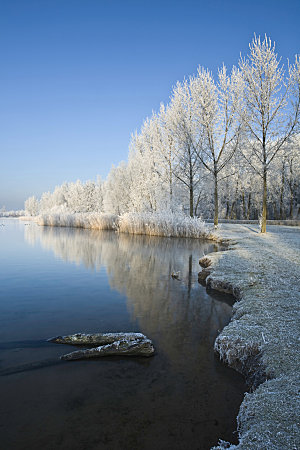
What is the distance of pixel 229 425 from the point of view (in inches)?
102

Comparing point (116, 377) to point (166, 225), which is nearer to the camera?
point (116, 377)

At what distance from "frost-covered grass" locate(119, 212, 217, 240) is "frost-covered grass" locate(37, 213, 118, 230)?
2.70 meters

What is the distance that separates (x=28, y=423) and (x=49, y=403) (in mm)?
282

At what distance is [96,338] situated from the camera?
4.05m

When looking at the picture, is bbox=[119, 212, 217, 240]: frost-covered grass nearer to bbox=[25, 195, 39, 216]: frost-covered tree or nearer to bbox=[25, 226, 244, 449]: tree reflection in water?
bbox=[25, 226, 244, 449]: tree reflection in water

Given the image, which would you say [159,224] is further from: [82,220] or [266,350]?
[266,350]

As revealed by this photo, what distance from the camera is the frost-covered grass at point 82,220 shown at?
27094 millimetres

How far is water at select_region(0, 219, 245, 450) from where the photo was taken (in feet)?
8.13

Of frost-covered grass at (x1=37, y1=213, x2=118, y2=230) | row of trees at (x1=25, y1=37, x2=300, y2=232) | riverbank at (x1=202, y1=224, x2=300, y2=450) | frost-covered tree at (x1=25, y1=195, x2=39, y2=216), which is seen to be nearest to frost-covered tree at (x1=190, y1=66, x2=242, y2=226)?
row of trees at (x1=25, y1=37, x2=300, y2=232)

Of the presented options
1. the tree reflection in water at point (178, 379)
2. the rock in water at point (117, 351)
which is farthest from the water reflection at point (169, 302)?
the rock in water at point (117, 351)

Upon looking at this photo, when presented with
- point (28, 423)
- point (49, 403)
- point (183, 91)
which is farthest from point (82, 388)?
point (183, 91)

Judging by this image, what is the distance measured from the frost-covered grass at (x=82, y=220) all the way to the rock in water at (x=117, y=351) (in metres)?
20.5

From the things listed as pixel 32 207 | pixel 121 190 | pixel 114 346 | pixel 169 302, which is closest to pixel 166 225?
pixel 169 302

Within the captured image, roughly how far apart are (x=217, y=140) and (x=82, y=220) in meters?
16.0
